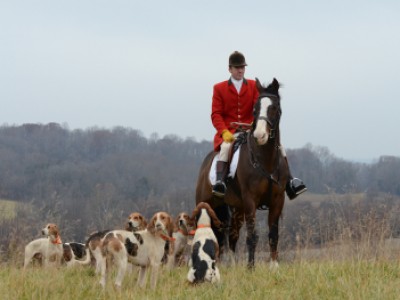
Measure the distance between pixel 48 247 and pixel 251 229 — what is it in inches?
165

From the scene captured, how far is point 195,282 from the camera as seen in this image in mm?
6797

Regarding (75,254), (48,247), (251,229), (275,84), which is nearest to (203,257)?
(251,229)

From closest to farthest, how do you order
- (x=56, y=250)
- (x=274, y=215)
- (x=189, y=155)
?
(x=274, y=215)
(x=56, y=250)
(x=189, y=155)

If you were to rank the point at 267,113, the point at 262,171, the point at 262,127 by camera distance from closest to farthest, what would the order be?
the point at 262,127
the point at 267,113
the point at 262,171

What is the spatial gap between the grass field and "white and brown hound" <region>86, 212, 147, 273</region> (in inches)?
17.0

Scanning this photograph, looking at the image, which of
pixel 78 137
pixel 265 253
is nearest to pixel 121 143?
pixel 78 137

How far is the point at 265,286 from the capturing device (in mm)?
6449

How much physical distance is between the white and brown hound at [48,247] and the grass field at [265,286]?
2.90 m

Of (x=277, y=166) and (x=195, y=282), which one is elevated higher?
(x=277, y=166)

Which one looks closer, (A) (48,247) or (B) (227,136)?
(B) (227,136)

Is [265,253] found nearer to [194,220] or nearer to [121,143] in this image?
[194,220]

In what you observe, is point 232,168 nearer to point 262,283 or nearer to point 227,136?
point 227,136

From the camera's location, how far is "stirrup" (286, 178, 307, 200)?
8.80m

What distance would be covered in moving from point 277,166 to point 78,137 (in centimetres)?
Answer: 12792
